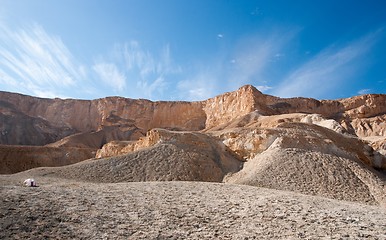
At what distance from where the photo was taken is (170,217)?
7.72 meters

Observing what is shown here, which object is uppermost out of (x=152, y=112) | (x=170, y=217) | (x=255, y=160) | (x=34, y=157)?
(x=152, y=112)

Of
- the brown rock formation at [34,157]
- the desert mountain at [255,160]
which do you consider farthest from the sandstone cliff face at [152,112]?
the brown rock formation at [34,157]

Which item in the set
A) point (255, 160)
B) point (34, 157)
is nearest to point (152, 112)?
point (34, 157)

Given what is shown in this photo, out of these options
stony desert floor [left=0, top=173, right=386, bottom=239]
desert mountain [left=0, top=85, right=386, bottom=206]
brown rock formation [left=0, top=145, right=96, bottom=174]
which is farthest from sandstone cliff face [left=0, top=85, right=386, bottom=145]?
stony desert floor [left=0, top=173, right=386, bottom=239]

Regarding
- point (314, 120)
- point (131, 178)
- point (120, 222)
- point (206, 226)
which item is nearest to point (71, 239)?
point (120, 222)

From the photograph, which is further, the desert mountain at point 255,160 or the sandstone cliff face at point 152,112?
the sandstone cliff face at point 152,112

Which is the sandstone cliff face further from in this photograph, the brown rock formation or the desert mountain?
the brown rock formation

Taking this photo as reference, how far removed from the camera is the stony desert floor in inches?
254

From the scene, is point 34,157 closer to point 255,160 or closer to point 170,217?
point 255,160

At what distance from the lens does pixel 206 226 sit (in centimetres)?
720

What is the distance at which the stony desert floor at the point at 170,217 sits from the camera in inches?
254

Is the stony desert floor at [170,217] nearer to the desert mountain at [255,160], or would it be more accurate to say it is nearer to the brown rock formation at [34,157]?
the desert mountain at [255,160]

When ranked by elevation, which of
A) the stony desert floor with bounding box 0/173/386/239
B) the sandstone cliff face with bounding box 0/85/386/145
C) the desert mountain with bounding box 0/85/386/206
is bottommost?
the stony desert floor with bounding box 0/173/386/239

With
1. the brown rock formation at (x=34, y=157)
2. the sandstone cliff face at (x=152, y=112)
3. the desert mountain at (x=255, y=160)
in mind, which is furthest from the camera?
the sandstone cliff face at (x=152, y=112)
